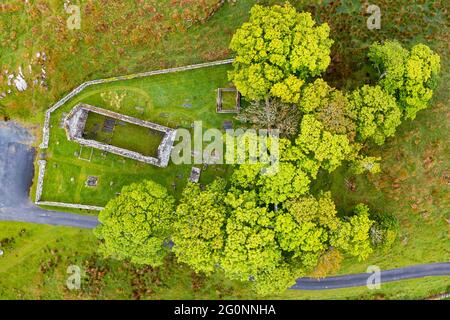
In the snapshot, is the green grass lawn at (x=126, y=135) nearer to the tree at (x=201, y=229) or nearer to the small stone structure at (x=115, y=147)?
the small stone structure at (x=115, y=147)

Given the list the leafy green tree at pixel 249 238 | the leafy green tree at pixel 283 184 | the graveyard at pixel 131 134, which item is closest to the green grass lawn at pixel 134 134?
the graveyard at pixel 131 134

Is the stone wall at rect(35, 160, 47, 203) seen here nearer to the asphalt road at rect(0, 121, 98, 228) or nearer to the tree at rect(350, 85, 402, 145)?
the asphalt road at rect(0, 121, 98, 228)

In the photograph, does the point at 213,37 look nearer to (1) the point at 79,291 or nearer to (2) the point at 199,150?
(2) the point at 199,150

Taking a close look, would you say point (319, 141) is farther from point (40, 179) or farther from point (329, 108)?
point (40, 179)

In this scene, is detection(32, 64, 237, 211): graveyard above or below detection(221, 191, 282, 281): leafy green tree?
above

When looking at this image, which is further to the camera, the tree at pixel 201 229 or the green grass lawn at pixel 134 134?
the green grass lawn at pixel 134 134

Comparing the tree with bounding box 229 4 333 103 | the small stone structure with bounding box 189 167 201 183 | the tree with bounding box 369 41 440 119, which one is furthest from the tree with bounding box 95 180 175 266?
the tree with bounding box 369 41 440 119

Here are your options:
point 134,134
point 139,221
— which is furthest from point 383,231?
point 134,134
